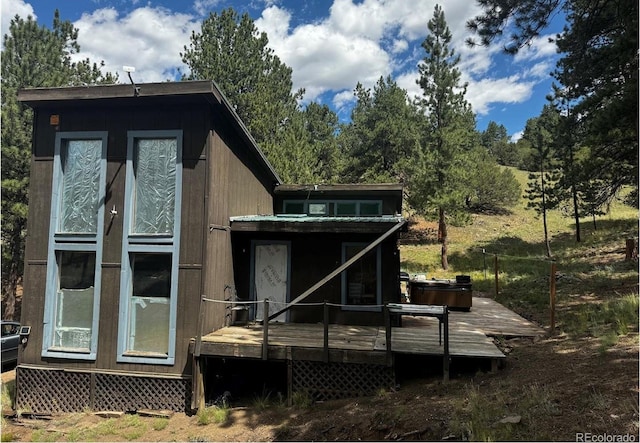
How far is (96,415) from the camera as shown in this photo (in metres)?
6.71

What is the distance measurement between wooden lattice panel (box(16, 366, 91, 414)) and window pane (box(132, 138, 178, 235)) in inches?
118

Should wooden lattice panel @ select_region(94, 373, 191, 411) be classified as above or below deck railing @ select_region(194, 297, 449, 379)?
below

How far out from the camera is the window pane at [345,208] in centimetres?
1176

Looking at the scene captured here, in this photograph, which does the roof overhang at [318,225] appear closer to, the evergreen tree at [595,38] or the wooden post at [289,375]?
the wooden post at [289,375]

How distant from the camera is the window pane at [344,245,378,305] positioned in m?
8.73

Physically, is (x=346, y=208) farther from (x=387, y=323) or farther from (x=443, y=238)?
(x=443, y=238)

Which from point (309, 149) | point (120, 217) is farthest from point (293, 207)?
point (309, 149)

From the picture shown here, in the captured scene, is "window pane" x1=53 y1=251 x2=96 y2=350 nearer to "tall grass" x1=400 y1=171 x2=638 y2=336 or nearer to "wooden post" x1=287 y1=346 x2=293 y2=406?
"wooden post" x1=287 y1=346 x2=293 y2=406

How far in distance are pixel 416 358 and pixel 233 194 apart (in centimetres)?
528

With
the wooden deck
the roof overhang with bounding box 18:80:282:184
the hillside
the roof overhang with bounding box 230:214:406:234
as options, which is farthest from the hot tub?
the roof overhang with bounding box 18:80:282:184

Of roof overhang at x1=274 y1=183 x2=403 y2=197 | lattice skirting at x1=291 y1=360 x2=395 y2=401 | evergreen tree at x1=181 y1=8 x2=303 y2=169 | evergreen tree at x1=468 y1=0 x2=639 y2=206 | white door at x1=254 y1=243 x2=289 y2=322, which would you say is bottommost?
lattice skirting at x1=291 y1=360 x2=395 y2=401

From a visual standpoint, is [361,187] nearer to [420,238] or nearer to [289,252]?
[289,252]

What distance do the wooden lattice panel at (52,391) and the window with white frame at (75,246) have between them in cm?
39

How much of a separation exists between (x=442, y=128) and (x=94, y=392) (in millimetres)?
20034
